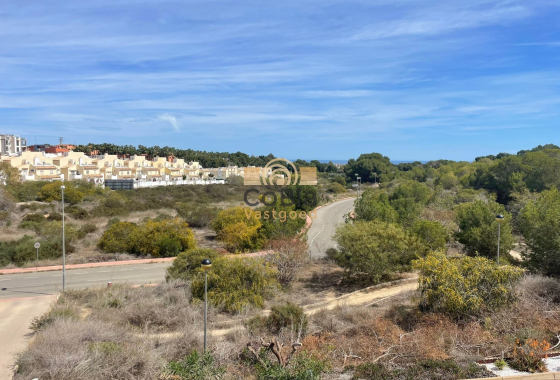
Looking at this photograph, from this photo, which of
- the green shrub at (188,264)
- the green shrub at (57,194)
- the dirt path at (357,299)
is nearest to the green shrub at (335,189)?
the green shrub at (57,194)

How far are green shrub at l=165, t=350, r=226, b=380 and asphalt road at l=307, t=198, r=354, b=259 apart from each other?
12.2 meters

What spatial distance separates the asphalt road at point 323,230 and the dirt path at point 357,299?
466 cm

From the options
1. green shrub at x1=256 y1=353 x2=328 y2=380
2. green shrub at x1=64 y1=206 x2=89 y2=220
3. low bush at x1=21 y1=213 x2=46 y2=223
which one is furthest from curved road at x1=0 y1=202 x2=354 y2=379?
green shrub at x1=64 y1=206 x2=89 y2=220

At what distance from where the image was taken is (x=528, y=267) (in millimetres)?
15547

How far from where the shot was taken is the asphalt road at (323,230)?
24.7 m

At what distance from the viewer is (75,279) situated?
1767 cm

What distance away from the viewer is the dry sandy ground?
30.5 feet

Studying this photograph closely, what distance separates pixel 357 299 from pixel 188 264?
6.77m

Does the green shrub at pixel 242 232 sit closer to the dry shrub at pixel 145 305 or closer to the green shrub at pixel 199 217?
the green shrub at pixel 199 217

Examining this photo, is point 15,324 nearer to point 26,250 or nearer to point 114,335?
point 114,335

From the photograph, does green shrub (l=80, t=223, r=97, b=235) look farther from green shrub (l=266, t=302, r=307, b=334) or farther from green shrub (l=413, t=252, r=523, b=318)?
green shrub (l=413, t=252, r=523, b=318)

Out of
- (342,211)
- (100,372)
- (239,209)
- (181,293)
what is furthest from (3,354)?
(342,211)

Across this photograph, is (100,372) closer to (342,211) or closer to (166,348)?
(166,348)

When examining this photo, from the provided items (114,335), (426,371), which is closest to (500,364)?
(426,371)
